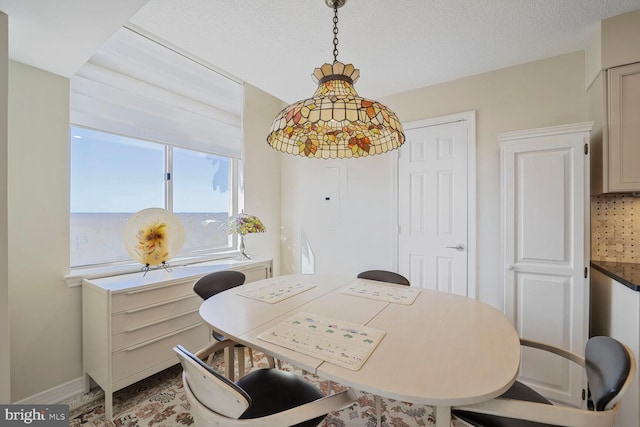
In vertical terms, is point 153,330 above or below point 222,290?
below

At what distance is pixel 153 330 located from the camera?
1930 millimetres

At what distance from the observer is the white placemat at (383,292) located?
162 centimetres

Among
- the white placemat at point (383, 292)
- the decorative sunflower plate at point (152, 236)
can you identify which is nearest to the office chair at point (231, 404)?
the white placemat at point (383, 292)

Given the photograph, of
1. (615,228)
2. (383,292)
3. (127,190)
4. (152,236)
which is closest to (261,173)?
(127,190)

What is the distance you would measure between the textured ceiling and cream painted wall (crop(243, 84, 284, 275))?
0.90 meters

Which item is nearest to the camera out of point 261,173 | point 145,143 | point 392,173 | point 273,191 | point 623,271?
point 623,271

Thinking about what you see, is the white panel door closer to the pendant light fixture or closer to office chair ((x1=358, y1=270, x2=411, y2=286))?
office chair ((x1=358, y1=270, x2=411, y2=286))

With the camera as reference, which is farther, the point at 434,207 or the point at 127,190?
the point at 434,207

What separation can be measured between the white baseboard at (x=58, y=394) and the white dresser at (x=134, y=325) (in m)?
0.05

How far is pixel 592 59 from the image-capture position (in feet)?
6.54

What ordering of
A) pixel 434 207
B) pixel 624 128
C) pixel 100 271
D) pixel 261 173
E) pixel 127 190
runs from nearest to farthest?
1. pixel 624 128
2. pixel 100 271
3. pixel 127 190
4. pixel 434 207
5. pixel 261 173

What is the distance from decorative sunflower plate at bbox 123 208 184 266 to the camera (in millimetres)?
2066

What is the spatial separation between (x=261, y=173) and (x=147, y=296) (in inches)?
78.2

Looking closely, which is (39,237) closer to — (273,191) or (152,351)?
(152,351)
